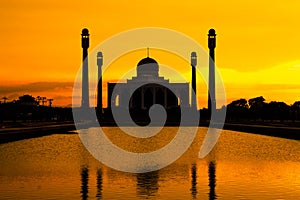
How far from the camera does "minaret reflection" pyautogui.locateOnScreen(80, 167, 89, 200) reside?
16341 millimetres

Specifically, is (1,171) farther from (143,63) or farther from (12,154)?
(143,63)

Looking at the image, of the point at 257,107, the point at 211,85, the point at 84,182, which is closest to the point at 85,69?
the point at 211,85

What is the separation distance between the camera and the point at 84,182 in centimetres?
1902

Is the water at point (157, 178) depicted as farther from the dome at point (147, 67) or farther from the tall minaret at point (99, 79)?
the dome at point (147, 67)

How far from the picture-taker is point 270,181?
1948 centimetres

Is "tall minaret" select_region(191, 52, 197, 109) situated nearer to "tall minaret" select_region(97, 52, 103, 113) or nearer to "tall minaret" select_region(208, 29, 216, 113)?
"tall minaret" select_region(208, 29, 216, 113)

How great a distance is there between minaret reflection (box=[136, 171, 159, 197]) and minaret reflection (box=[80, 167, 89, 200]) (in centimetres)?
142

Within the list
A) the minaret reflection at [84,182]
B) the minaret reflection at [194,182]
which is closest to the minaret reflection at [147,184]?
the minaret reflection at [194,182]

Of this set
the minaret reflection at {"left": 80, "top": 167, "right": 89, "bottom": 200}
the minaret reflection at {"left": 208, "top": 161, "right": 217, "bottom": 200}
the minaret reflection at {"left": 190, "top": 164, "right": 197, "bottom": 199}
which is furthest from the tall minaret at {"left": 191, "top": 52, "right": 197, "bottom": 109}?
the minaret reflection at {"left": 80, "top": 167, "right": 89, "bottom": 200}

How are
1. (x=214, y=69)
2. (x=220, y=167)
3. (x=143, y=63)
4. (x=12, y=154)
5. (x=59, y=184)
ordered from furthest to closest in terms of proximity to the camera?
(x=143, y=63) < (x=214, y=69) < (x=12, y=154) < (x=220, y=167) < (x=59, y=184)

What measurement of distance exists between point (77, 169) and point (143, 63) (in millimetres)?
103165

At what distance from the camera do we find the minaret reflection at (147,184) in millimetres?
17078

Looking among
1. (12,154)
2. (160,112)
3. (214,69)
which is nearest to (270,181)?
(12,154)

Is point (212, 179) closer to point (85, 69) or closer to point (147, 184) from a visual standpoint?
point (147, 184)
